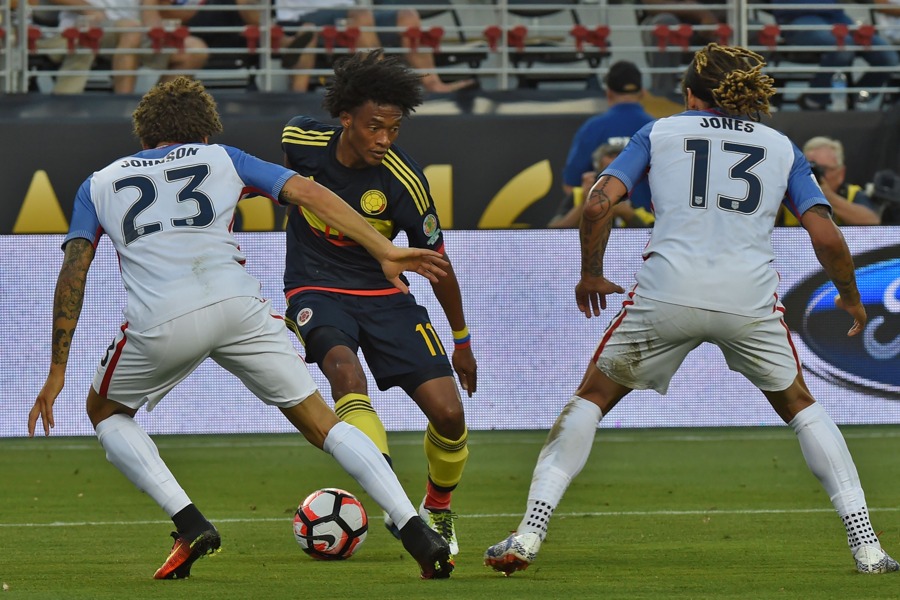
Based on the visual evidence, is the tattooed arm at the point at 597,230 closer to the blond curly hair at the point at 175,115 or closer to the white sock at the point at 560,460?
the white sock at the point at 560,460

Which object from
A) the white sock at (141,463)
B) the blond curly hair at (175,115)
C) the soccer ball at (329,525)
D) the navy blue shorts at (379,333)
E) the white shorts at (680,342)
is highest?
the blond curly hair at (175,115)

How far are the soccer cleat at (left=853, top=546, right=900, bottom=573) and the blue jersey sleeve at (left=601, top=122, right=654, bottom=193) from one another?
1.61m

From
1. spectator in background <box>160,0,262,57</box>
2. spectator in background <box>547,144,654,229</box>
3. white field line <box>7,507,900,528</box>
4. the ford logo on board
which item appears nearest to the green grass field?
white field line <box>7,507,900,528</box>

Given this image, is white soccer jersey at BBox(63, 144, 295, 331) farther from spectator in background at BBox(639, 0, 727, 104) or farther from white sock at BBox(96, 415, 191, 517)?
spectator in background at BBox(639, 0, 727, 104)

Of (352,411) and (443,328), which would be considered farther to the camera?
(443,328)

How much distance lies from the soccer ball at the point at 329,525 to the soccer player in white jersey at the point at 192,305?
65 centimetres

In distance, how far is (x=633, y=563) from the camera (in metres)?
6.03

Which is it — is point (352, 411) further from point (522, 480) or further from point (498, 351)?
point (498, 351)

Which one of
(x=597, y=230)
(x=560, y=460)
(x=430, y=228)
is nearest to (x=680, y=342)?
(x=597, y=230)

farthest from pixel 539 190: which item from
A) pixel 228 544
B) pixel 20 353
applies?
pixel 228 544

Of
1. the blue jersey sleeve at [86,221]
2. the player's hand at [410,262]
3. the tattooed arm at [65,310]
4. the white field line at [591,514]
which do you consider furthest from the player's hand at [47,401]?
the white field line at [591,514]

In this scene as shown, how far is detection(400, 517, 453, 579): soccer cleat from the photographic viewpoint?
17.3 feet

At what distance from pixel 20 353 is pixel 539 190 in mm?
5475

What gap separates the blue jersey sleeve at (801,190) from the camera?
564 cm
